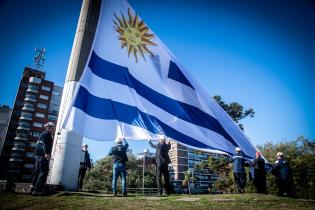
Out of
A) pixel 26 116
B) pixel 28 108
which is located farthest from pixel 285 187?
pixel 28 108

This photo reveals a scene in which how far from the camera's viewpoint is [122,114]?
6895 mm

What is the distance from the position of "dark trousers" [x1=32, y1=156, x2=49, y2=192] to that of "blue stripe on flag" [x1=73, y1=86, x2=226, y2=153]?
1983mm

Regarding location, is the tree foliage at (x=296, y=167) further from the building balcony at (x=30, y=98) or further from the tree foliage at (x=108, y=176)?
the building balcony at (x=30, y=98)

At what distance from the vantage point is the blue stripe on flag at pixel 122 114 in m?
6.11

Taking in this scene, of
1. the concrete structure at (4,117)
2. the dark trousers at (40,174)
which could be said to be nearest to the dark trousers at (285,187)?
the dark trousers at (40,174)

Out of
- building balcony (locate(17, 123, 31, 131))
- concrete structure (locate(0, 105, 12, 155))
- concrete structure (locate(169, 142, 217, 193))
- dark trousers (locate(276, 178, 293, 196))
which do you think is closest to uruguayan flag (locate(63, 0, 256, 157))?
dark trousers (locate(276, 178, 293, 196))

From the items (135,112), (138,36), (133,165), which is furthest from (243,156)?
(133,165)

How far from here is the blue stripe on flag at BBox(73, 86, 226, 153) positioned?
20.0 ft

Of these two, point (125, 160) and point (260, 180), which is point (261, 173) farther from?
point (125, 160)

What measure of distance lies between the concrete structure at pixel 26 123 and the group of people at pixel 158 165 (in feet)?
222

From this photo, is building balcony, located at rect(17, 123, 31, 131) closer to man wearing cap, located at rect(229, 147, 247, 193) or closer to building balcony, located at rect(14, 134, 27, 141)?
building balcony, located at rect(14, 134, 27, 141)

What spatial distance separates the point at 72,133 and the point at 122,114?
2.92 m

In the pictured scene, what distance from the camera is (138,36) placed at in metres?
8.35

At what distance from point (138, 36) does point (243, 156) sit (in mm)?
5952
